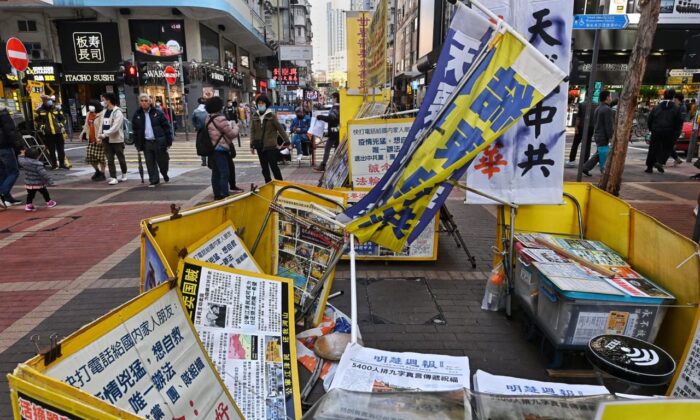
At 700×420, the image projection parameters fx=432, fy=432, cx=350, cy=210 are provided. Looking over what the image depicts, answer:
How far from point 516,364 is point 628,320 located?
860mm

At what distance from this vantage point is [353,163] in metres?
5.64

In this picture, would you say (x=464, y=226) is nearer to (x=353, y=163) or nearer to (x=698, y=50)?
(x=353, y=163)

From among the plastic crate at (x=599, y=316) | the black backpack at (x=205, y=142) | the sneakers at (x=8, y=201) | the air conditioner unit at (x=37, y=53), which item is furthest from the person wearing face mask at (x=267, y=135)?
the air conditioner unit at (x=37, y=53)

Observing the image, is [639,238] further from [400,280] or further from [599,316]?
[400,280]

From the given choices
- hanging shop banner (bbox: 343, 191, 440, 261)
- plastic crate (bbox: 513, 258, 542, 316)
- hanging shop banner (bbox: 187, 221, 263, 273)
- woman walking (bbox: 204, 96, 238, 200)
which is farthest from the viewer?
woman walking (bbox: 204, 96, 238, 200)

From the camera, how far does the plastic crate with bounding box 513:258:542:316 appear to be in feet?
11.6

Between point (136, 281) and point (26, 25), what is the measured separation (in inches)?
1226

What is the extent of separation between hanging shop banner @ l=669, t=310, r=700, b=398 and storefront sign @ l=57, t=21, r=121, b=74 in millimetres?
31931

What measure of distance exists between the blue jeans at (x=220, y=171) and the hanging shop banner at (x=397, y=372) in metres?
6.45

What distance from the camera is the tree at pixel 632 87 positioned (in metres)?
6.50

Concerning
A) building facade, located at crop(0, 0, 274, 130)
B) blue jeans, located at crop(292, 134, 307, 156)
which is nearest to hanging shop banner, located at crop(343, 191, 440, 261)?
blue jeans, located at crop(292, 134, 307, 156)

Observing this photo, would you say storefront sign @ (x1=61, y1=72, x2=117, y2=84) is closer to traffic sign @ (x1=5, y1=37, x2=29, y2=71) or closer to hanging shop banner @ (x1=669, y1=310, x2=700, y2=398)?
traffic sign @ (x1=5, y1=37, x2=29, y2=71)

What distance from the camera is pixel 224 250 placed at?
3410mm

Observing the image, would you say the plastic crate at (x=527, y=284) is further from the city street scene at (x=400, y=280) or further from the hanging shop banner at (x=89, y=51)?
the hanging shop banner at (x=89, y=51)
